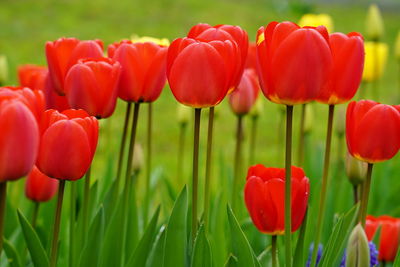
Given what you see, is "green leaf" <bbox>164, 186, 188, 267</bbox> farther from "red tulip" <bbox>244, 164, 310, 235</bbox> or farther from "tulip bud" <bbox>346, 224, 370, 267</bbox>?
"tulip bud" <bbox>346, 224, 370, 267</bbox>

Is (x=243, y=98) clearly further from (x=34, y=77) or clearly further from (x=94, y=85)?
(x=94, y=85)

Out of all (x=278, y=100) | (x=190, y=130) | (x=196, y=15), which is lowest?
(x=190, y=130)

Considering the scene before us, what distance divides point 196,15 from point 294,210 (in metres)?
9.00

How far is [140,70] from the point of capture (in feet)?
Answer: 5.08

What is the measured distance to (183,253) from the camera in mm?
1504

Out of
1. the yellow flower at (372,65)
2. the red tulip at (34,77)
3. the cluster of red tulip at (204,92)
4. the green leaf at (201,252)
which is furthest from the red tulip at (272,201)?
the yellow flower at (372,65)

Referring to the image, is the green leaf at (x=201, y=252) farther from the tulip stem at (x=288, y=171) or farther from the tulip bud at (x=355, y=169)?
the tulip bud at (x=355, y=169)

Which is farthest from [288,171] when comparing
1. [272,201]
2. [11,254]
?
[11,254]

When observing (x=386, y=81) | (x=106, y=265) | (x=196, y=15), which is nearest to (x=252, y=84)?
(x=106, y=265)

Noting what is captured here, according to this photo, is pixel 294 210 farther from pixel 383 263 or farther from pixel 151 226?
pixel 383 263

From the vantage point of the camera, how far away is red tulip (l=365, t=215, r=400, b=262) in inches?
73.3

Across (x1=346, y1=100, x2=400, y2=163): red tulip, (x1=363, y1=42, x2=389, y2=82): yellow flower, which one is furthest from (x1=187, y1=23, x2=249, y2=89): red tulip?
(x1=363, y1=42, x2=389, y2=82): yellow flower

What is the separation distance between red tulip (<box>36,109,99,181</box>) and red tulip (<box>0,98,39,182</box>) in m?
0.14

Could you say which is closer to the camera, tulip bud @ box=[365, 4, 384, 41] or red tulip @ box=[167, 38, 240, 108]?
red tulip @ box=[167, 38, 240, 108]
